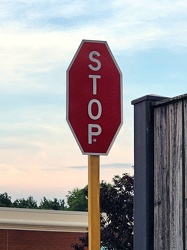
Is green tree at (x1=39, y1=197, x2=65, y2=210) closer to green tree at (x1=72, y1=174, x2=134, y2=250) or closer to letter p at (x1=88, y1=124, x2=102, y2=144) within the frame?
green tree at (x1=72, y1=174, x2=134, y2=250)

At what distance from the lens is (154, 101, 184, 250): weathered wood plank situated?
6211 millimetres

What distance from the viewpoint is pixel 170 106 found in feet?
21.4

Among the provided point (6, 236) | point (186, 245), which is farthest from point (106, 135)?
point (6, 236)

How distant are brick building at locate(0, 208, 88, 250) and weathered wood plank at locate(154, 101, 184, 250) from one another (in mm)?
29503

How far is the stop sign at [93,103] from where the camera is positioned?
6.83 m

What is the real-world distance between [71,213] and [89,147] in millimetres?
30971

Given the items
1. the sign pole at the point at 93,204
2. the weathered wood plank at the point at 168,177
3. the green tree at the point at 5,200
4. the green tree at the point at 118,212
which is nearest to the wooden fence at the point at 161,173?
the weathered wood plank at the point at 168,177

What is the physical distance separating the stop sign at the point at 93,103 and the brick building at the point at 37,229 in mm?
29175

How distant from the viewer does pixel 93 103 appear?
6.84 meters

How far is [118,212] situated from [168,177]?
80.6ft

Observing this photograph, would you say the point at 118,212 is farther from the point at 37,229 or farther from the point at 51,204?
the point at 51,204

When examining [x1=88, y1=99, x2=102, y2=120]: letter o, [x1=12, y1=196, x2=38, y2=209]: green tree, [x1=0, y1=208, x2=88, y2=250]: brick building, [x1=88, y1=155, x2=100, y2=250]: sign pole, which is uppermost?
A: [x1=12, y1=196, x2=38, y2=209]: green tree

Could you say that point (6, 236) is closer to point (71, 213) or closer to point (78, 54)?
point (71, 213)

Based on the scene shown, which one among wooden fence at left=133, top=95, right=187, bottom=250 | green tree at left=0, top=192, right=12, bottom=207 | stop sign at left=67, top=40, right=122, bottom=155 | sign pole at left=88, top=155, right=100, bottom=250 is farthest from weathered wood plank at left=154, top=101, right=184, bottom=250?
green tree at left=0, top=192, right=12, bottom=207
